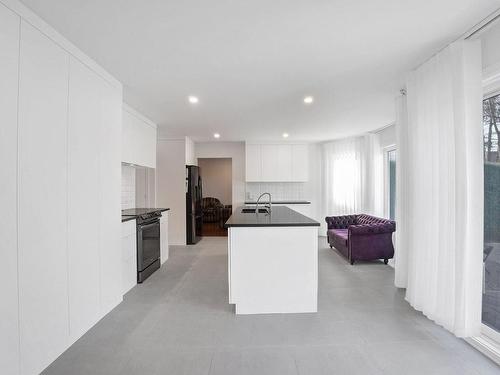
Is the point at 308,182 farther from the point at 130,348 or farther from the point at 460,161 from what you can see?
the point at 130,348

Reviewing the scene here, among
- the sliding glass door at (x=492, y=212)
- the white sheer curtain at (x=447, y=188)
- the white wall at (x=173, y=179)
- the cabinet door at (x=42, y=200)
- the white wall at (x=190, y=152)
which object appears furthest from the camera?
the white wall at (x=190, y=152)

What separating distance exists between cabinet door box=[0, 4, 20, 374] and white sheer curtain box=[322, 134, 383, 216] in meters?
5.85

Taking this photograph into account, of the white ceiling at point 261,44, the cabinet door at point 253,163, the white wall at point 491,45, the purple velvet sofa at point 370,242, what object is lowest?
the purple velvet sofa at point 370,242

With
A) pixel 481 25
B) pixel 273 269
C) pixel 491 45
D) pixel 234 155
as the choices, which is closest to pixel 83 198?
pixel 273 269

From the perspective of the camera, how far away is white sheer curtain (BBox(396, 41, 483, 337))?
2.31 metres

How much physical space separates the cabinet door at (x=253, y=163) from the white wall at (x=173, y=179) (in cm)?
165

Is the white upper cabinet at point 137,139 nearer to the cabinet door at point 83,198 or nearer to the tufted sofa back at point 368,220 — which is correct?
the cabinet door at point 83,198

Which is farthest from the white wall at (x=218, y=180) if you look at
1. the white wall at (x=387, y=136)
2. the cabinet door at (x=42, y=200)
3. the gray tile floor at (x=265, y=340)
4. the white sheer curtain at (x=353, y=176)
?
the cabinet door at (x=42, y=200)

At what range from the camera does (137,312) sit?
3.03m

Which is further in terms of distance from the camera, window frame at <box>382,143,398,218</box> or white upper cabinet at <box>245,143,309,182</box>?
white upper cabinet at <box>245,143,309,182</box>

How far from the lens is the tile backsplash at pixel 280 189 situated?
7609mm

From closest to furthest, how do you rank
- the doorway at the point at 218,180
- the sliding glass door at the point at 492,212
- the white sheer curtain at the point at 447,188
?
the white sheer curtain at the point at 447,188, the sliding glass door at the point at 492,212, the doorway at the point at 218,180

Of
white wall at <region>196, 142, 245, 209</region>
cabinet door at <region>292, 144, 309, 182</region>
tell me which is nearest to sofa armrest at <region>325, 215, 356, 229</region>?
cabinet door at <region>292, 144, 309, 182</region>

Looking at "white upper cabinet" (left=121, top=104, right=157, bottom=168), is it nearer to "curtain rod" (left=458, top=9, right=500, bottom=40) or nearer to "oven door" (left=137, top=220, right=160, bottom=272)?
"oven door" (left=137, top=220, right=160, bottom=272)
